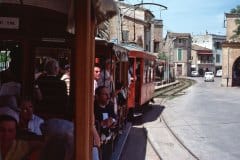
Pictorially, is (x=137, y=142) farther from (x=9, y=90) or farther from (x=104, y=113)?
(x=9, y=90)

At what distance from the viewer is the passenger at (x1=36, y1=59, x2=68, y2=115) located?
22.9 feet

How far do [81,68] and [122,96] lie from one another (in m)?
9.10

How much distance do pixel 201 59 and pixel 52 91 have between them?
118m

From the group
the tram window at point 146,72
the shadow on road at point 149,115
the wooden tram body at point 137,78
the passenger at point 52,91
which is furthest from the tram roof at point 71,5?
the tram window at point 146,72

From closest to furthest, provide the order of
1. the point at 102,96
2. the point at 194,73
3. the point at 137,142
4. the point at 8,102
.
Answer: the point at 8,102 < the point at 102,96 < the point at 137,142 < the point at 194,73

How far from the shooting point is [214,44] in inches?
5005

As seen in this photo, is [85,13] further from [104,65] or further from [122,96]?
[122,96]

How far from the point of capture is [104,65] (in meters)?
10.8

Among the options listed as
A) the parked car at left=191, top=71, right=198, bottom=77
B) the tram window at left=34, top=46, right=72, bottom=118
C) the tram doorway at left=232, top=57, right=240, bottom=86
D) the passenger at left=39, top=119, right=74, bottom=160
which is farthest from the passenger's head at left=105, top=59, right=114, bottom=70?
the parked car at left=191, top=71, right=198, bottom=77

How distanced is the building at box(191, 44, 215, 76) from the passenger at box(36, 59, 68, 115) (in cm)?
11592

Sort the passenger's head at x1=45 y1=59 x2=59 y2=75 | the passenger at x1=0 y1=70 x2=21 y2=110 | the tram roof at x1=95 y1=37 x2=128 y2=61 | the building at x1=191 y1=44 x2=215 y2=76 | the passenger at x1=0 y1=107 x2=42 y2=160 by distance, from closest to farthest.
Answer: the passenger at x1=0 y1=107 x2=42 y2=160
the passenger at x1=0 y1=70 x2=21 y2=110
the passenger's head at x1=45 y1=59 x2=59 y2=75
the tram roof at x1=95 y1=37 x2=128 y2=61
the building at x1=191 y1=44 x2=215 y2=76

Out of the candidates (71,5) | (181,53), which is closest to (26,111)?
(71,5)

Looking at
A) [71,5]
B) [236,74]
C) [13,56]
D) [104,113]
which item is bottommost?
[236,74]

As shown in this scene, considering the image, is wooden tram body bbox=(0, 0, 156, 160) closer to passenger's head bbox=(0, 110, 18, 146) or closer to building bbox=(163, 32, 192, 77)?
passenger's head bbox=(0, 110, 18, 146)
